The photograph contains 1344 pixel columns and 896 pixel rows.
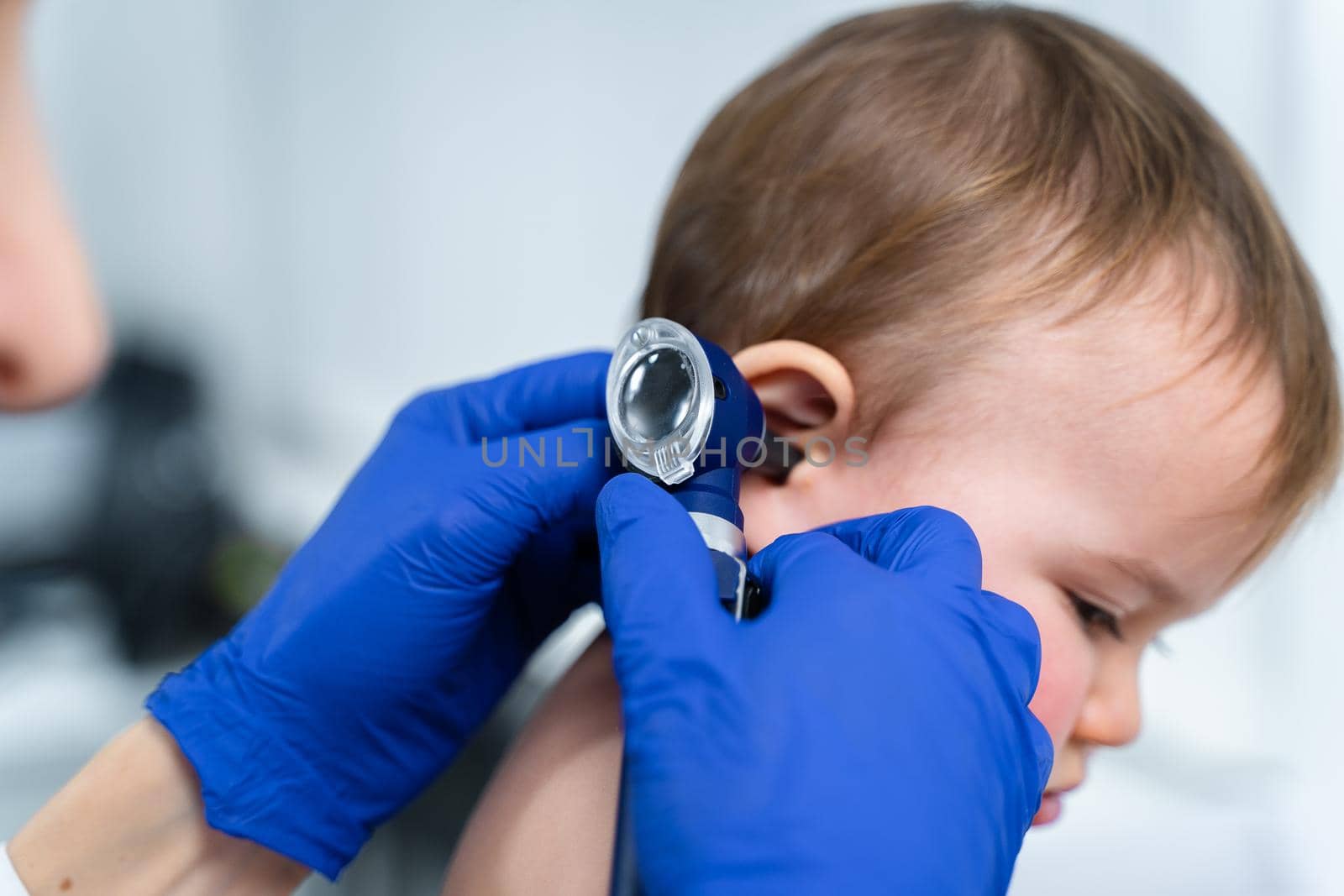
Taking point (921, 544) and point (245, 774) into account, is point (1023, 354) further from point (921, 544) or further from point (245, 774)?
point (245, 774)

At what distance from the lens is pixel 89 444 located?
1.57m

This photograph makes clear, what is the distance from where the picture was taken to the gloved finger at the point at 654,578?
492mm

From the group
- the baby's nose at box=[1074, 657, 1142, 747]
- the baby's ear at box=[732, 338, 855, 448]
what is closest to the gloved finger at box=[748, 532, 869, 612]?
the baby's ear at box=[732, 338, 855, 448]

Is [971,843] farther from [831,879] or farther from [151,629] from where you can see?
[151,629]

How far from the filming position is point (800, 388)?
70cm

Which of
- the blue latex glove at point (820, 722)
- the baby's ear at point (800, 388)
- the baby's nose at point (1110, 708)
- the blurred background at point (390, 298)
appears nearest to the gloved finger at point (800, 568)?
the blue latex glove at point (820, 722)

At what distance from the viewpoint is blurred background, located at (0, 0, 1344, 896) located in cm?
→ 129

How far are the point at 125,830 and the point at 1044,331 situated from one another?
2.28ft

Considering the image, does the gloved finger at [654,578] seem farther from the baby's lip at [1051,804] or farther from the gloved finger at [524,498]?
the baby's lip at [1051,804]

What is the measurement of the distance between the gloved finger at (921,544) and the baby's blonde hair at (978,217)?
97mm

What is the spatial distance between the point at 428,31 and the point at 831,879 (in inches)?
59.2

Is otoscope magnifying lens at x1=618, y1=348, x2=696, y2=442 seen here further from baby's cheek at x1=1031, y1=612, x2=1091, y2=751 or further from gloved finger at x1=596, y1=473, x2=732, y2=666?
baby's cheek at x1=1031, y1=612, x2=1091, y2=751

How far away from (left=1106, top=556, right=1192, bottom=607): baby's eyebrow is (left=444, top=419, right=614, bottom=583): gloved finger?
1.09 ft

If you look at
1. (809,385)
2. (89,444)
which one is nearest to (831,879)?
(809,385)
